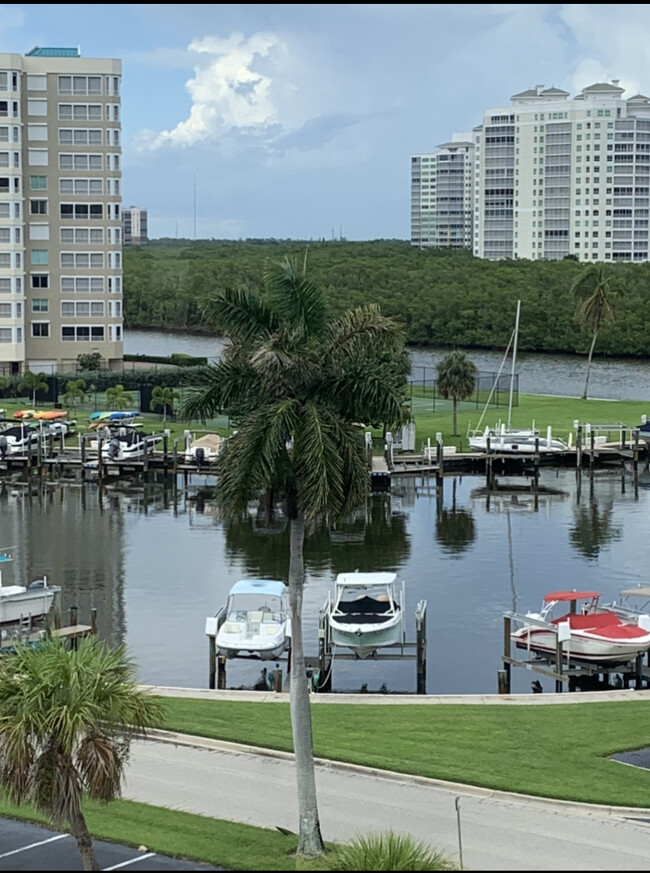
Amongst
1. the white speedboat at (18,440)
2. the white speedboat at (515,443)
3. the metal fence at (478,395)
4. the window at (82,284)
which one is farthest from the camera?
the window at (82,284)

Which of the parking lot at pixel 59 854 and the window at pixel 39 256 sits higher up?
the window at pixel 39 256

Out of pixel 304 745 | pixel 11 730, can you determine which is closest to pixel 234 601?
pixel 304 745

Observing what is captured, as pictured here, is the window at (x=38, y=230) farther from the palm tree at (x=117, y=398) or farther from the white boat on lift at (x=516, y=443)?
the white boat on lift at (x=516, y=443)

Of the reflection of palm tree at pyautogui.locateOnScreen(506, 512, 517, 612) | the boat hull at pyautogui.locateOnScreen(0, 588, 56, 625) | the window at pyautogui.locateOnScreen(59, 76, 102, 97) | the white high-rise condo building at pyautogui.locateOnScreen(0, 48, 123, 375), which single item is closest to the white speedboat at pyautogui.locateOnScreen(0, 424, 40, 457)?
the reflection of palm tree at pyautogui.locateOnScreen(506, 512, 517, 612)

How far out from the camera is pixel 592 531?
186 ft

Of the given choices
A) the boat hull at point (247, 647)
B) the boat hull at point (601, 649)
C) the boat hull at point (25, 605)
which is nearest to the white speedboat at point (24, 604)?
the boat hull at point (25, 605)

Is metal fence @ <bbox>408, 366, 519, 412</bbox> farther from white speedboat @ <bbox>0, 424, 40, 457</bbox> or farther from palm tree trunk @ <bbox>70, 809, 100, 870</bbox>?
palm tree trunk @ <bbox>70, 809, 100, 870</bbox>

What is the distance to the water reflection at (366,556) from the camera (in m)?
37.8

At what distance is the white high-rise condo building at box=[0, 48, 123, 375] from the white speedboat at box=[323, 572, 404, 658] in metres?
65.8

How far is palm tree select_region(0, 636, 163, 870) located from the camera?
60.3ft

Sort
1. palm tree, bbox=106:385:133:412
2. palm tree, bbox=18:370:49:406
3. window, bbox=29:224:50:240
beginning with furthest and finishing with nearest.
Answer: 1. window, bbox=29:224:50:240
2. palm tree, bbox=18:370:49:406
3. palm tree, bbox=106:385:133:412

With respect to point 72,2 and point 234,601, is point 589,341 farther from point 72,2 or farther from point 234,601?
point 72,2

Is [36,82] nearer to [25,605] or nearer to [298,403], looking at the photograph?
[25,605]

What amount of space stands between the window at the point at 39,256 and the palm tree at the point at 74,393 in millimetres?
18068
